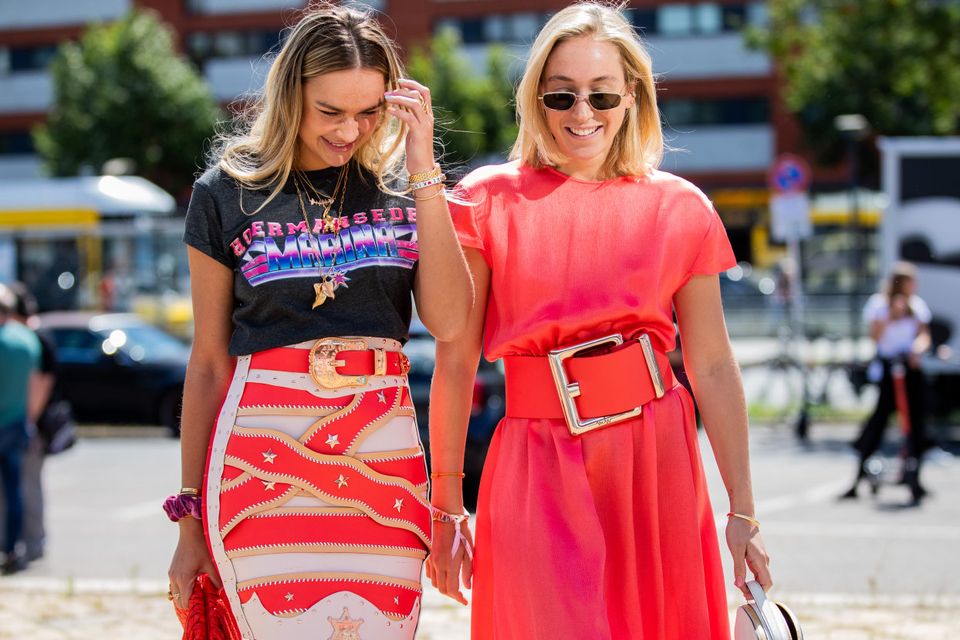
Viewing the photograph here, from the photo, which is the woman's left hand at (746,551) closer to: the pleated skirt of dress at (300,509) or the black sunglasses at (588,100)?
the pleated skirt of dress at (300,509)

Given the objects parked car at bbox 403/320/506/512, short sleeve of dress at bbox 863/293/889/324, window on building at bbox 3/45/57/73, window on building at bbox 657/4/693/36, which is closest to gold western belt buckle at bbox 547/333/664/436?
parked car at bbox 403/320/506/512

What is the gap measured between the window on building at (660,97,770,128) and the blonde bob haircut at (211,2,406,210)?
145ft

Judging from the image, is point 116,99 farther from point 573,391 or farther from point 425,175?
point 573,391

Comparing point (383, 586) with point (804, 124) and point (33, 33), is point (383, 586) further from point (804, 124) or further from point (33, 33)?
point (33, 33)

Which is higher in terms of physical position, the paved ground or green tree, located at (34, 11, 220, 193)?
green tree, located at (34, 11, 220, 193)

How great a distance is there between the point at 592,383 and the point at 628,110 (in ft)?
2.30

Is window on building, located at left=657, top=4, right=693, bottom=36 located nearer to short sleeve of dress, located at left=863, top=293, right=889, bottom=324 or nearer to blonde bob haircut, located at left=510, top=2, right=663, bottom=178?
short sleeve of dress, located at left=863, top=293, right=889, bottom=324

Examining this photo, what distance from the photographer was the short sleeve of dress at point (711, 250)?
9.89ft

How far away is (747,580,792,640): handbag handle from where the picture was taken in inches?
108

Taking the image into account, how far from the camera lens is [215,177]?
116 inches

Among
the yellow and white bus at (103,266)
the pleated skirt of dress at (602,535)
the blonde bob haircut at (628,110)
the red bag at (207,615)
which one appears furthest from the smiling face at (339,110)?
the yellow and white bus at (103,266)

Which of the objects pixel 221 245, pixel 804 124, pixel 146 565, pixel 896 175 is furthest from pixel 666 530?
pixel 804 124

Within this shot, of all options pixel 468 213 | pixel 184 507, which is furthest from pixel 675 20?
pixel 184 507

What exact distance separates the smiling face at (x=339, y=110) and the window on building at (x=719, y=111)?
44.4 metres
